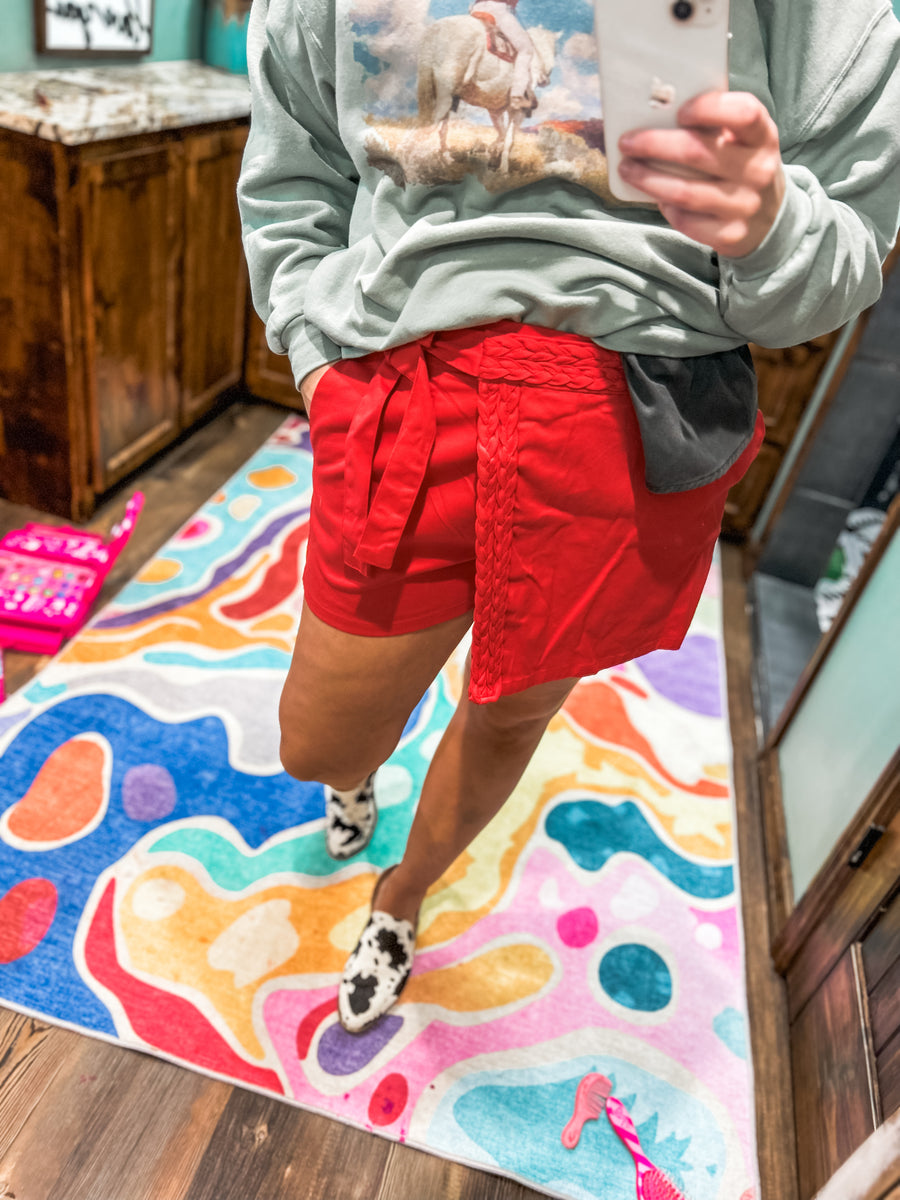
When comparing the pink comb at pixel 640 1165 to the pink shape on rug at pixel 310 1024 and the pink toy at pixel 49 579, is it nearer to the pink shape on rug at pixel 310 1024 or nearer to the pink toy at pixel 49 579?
the pink shape on rug at pixel 310 1024

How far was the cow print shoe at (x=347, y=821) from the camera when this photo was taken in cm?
Result: 122

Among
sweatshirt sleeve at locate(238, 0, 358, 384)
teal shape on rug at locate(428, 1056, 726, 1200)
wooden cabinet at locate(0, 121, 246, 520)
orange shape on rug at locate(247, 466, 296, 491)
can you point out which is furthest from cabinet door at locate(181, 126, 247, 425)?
teal shape on rug at locate(428, 1056, 726, 1200)

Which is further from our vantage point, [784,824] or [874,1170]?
[784,824]

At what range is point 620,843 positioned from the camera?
135 cm

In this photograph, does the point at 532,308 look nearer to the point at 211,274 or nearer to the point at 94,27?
the point at 211,274

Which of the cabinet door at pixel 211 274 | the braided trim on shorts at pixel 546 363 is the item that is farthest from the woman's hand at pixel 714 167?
the cabinet door at pixel 211 274

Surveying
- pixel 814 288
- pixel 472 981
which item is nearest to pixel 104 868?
pixel 472 981

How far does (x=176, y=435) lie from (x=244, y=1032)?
5.09 feet

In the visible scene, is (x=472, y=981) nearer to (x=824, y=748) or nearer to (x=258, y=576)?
(x=824, y=748)

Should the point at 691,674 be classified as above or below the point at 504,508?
Result: below

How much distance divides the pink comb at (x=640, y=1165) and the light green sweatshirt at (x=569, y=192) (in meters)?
→ 0.89

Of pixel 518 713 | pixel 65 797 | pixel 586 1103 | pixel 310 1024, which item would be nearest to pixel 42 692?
pixel 65 797

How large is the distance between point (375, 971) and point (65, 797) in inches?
20.9

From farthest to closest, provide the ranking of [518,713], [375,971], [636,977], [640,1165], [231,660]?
[231,660], [636,977], [375,971], [640,1165], [518,713]
